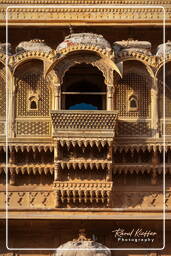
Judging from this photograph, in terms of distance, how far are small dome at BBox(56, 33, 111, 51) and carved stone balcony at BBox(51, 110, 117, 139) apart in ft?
3.61

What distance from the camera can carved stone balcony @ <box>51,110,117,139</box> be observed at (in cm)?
1823

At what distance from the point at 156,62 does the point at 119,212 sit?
8.32 ft

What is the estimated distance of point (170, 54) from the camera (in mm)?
18719

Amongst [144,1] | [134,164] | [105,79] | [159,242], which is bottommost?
[159,242]

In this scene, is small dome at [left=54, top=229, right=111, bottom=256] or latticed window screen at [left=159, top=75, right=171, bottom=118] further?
latticed window screen at [left=159, top=75, right=171, bottom=118]

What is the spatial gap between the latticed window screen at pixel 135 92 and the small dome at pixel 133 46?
42cm

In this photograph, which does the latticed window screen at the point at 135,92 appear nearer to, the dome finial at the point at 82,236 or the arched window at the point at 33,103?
the arched window at the point at 33,103

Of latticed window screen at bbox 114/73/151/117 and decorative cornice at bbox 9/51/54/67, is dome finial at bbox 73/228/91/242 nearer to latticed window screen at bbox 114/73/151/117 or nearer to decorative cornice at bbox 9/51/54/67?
latticed window screen at bbox 114/73/151/117

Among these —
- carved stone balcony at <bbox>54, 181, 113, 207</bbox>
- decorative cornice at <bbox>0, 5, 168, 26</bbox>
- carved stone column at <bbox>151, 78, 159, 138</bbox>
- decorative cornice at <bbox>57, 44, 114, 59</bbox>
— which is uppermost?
decorative cornice at <bbox>0, 5, 168, 26</bbox>

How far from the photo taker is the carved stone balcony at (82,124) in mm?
18234

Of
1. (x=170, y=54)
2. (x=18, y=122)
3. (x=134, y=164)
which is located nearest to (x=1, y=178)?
(x=18, y=122)

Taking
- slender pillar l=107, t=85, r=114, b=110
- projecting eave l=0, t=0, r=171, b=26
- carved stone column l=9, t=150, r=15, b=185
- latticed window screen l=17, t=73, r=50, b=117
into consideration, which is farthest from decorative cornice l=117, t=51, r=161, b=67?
carved stone column l=9, t=150, r=15, b=185

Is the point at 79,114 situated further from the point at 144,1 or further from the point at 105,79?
the point at 144,1

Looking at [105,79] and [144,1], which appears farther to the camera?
[144,1]
